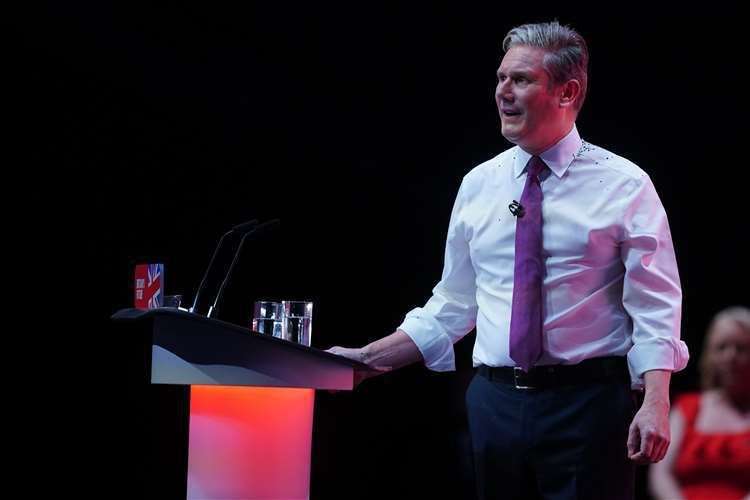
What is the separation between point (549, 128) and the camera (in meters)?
2.40

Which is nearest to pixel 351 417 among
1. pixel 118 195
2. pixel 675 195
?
pixel 118 195

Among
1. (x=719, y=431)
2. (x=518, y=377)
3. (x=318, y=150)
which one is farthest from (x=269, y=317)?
(x=318, y=150)

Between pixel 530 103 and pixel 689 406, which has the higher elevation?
pixel 530 103

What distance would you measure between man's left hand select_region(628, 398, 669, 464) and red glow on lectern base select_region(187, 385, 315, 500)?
2.21 ft

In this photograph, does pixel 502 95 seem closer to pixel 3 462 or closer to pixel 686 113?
pixel 686 113

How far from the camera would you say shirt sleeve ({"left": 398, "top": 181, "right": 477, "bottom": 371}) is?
2586 millimetres

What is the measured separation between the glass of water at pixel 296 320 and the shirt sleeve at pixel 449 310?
11.5 inches

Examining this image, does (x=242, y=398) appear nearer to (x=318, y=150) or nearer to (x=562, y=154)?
(x=562, y=154)

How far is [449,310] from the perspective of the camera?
8.59ft

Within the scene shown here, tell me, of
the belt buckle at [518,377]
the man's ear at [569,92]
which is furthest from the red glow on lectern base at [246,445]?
the man's ear at [569,92]

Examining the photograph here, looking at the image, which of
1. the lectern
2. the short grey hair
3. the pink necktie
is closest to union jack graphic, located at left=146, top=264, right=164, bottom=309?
the lectern

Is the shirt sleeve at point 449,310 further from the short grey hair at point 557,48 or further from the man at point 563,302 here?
the short grey hair at point 557,48

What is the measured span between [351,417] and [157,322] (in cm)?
183

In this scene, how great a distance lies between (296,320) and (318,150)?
1.53m
